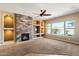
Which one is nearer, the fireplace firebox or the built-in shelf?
the built-in shelf

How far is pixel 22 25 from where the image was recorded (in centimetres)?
784

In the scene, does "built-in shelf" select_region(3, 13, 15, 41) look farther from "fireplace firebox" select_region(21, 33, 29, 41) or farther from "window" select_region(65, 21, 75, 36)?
"window" select_region(65, 21, 75, 36)

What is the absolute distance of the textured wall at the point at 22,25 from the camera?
7418 mm

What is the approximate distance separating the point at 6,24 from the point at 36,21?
3.64 meters

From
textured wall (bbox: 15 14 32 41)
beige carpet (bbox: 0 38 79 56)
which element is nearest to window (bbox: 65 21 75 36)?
beige carpet (bbox: 0 38 79 56)

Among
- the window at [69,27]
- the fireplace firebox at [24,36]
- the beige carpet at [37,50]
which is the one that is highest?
the window at [69,27]

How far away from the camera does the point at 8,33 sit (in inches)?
288

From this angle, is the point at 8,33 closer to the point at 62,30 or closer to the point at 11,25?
the point at 11,25

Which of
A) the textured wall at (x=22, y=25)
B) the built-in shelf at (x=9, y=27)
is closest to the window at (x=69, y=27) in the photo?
the textured wall at (x=22, y=25)

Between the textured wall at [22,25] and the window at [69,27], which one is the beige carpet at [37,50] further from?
the textured wall at [22,25]

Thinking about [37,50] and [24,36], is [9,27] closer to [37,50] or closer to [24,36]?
[24,36]

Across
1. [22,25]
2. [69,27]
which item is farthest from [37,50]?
[22,25]

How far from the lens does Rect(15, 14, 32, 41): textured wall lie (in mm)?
7418

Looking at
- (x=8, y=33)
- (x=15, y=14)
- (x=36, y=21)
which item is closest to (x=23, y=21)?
(x=15, y=14)
